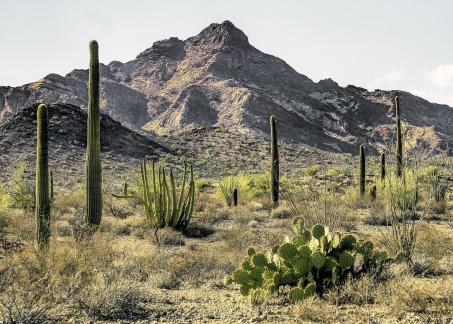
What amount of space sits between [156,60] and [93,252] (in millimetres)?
125796

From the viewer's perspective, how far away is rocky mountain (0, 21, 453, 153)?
271 ft

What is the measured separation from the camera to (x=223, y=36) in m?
126

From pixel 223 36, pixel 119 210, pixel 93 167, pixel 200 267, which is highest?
pixel 223 36

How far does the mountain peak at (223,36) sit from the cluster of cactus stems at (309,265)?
119m

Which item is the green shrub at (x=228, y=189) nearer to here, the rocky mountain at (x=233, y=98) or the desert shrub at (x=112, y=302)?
the desert shrub at (x=112, y=302)

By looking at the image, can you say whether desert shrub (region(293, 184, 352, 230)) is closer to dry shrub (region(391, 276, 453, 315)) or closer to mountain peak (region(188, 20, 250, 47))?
dry shrub (region(391, 276, 453, 315))

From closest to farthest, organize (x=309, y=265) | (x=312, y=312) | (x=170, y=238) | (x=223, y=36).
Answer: (x=312, y=312)
(x=309, y=265)
(x=170, y=238)
(x=223, y=36)

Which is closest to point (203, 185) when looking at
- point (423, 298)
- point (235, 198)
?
point (235, 198)

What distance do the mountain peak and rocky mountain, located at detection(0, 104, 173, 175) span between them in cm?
7783

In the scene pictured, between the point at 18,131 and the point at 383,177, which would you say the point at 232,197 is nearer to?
the point at 383,177

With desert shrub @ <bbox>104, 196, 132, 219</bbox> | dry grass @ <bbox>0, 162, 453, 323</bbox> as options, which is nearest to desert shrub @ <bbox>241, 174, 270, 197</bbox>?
desert shrub @ <bbox>104, 196, 132, 219</bbox>

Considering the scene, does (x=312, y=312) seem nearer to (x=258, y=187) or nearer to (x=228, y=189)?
(x=228, y=189)

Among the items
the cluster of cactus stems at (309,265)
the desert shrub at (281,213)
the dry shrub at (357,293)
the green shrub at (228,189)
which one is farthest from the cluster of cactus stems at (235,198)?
the dry shrub at (357,293)

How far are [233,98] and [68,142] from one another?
163ft
